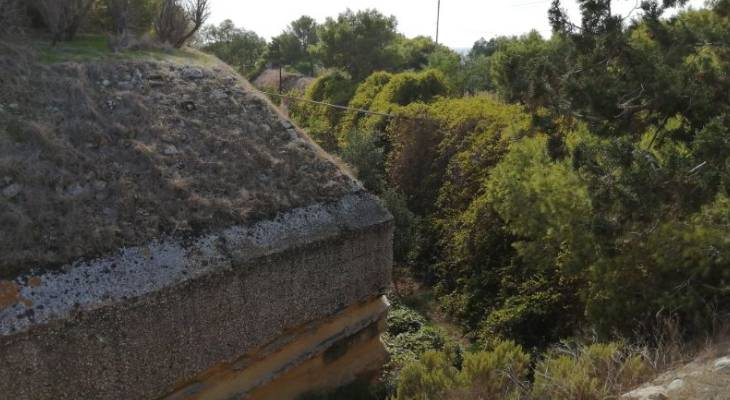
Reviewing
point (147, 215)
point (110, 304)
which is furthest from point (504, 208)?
point (110, 304)

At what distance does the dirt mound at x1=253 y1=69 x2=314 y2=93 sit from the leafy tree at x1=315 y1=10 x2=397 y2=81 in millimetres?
3598

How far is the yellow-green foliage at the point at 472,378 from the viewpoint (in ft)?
17.4

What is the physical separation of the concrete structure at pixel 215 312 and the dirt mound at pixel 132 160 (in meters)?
0.25

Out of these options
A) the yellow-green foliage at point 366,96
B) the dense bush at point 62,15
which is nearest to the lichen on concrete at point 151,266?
the dense bush at point 62,15

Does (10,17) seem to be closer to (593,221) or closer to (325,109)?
(593,221)

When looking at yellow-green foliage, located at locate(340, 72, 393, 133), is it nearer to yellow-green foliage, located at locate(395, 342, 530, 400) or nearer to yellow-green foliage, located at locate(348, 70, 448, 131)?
yellow-green foliage, located at locate(348, 70, 448, 131)

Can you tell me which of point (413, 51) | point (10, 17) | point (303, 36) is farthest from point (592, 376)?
point (303, 36)

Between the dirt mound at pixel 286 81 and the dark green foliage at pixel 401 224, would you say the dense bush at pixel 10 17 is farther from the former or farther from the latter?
the dirt mound at pixel 286 81

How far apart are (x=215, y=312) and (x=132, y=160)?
260 cm

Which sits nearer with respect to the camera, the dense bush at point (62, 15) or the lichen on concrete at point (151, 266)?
the lichen on concrete at point (151, 266)

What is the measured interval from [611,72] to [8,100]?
7.99 meters

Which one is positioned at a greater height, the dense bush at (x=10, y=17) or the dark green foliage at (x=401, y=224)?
the dense bush at (x=10, y=17)

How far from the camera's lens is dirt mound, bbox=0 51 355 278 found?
579cm

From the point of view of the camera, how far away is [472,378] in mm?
5535
